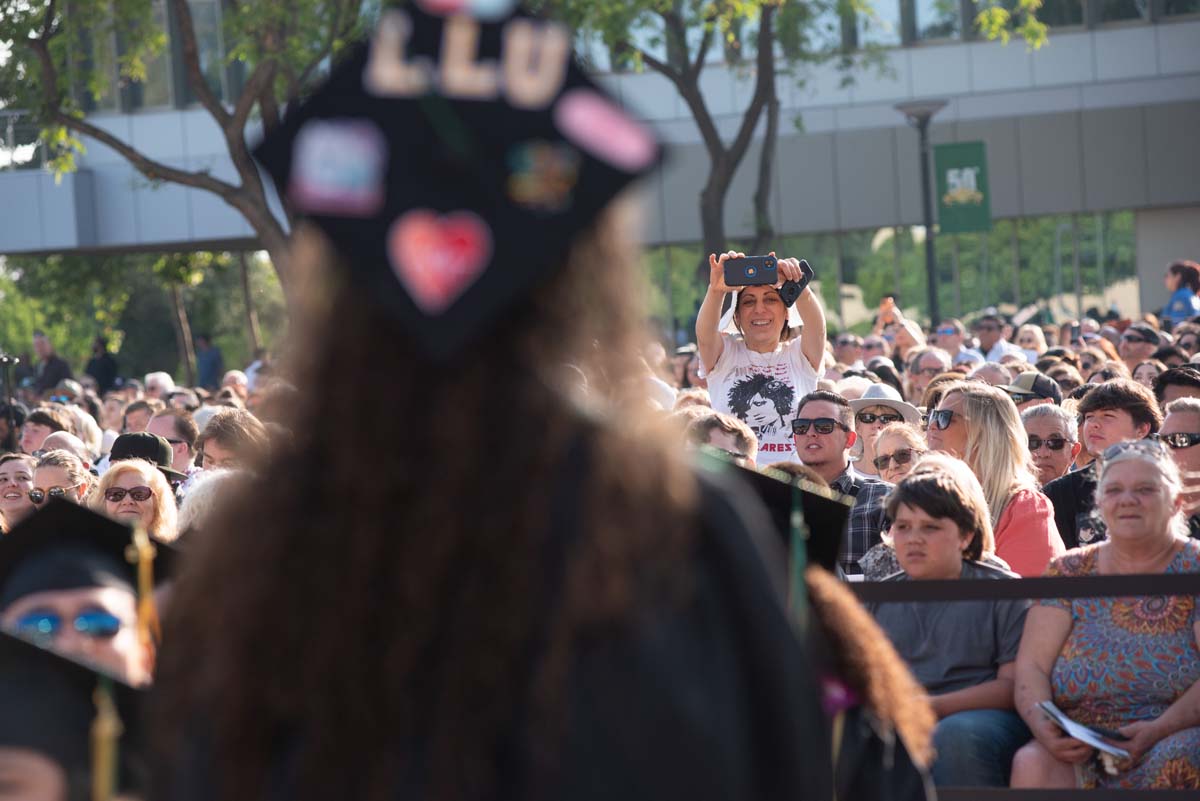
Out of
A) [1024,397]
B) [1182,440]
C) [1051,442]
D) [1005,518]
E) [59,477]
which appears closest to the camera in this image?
[1005,518]

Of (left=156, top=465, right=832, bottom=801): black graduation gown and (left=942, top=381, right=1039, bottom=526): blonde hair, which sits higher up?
(left=156, top=465, right=832, bottom=801): black graduation gown

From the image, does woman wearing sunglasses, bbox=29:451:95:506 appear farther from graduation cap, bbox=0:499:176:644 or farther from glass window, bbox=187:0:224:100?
glass window, bbox=187:0:224:100

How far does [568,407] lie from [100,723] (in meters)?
0.87

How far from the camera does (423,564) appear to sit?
1.65 m

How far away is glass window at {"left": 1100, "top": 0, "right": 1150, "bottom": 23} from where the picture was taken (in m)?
36.7

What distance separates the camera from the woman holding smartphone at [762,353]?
8.18 m

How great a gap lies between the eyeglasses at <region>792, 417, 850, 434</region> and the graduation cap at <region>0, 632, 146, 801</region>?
18.2 ft

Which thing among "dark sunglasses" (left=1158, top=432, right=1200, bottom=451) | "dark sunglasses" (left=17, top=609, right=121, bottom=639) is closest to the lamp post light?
"dark sunglasses" (left=1158, top=432, right=1200, bottom=451)

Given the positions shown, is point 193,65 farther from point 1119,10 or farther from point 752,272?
point 1119,10

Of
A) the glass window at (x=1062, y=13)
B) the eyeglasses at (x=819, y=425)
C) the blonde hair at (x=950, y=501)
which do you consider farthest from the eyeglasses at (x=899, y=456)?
the glass window at (x=1062, y=13)

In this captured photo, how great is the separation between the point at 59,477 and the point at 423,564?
7220 mm

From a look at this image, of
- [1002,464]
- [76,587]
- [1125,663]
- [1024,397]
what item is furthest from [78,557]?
[1024,397]

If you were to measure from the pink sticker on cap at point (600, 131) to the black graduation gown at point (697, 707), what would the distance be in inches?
13.7

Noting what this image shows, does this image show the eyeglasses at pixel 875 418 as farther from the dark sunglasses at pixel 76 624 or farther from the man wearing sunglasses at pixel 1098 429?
the dark sunglasses at pixel 76 624
